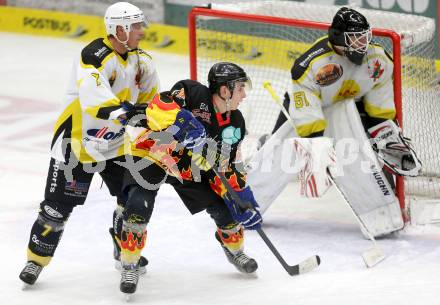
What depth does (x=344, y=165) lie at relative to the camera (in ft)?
19.0

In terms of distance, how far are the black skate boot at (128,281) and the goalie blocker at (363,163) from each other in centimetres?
115

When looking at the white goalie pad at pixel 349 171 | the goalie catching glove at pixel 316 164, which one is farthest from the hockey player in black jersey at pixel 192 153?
the white goalie pad at pixel 349 171

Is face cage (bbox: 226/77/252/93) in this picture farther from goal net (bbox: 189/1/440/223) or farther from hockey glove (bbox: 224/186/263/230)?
goal net (bbox: 189/1/440/223)

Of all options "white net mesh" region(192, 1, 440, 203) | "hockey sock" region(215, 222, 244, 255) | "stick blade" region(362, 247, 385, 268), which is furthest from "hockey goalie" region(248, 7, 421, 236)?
"hockey sock" region(215, 222, 244, 255)

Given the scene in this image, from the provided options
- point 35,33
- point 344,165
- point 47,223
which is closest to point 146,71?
point 47,223

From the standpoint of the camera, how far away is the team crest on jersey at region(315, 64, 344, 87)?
5645 millimetres

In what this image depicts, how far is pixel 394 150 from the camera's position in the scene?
5859mm

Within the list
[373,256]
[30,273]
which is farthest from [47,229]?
[373,256]

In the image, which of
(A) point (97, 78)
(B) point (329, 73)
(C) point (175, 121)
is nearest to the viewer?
(C) point (175, 121)

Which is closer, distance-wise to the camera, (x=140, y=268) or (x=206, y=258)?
(x=140, y=268)

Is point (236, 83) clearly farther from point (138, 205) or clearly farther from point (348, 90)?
point (348, 90)

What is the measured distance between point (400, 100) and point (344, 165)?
0.44m

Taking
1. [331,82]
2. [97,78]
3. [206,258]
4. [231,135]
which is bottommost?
[206,258]

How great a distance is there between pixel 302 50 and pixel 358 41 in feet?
5.15
